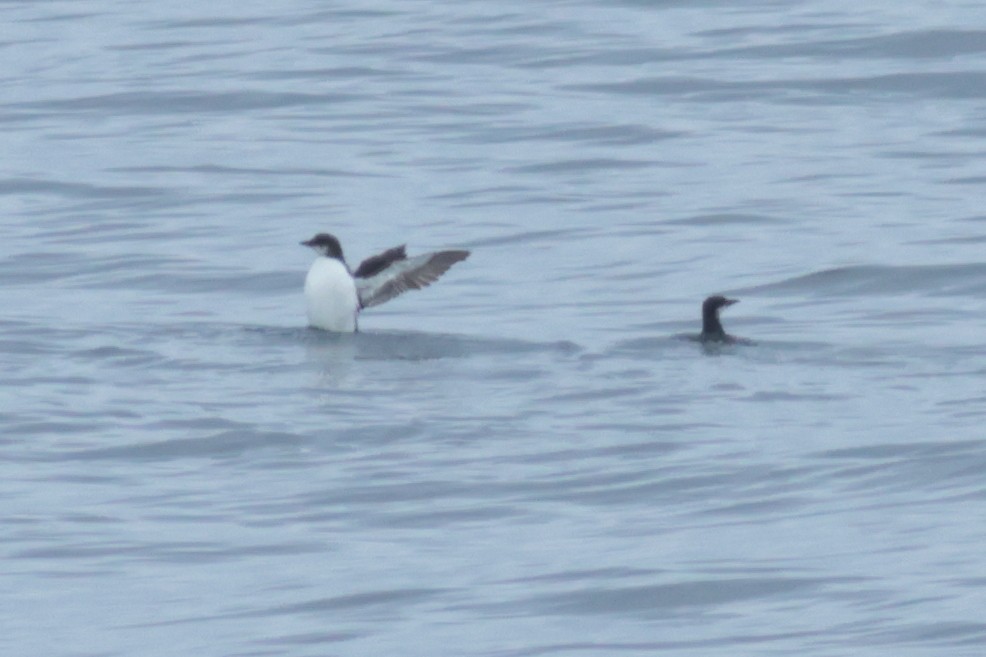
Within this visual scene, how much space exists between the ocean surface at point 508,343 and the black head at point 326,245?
616 mm

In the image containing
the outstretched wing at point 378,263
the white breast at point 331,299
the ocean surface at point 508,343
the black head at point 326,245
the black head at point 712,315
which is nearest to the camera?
the ocean surface at point 508,343

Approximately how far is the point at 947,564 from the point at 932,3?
918 inches

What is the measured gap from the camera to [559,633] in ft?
32.9

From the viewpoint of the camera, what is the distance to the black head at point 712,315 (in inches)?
652

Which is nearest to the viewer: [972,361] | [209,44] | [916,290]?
[972,361]

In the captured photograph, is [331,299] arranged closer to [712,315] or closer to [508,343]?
[508,343]

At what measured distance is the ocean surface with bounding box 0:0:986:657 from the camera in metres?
10.6

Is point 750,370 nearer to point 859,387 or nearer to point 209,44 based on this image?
point 859,387

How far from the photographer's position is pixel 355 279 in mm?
18312

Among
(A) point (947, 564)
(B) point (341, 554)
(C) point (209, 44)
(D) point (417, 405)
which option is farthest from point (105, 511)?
(C) point (209, 44)

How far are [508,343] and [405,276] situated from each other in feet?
6.11

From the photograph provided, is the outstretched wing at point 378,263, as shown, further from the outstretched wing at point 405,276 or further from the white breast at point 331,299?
the white breast at point 331,299

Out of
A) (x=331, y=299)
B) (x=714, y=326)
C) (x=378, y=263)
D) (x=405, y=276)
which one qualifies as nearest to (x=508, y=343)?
(x=714, y=326)

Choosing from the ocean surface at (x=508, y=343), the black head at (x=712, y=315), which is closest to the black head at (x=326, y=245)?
the ocean surface at (x=508, y=343)
